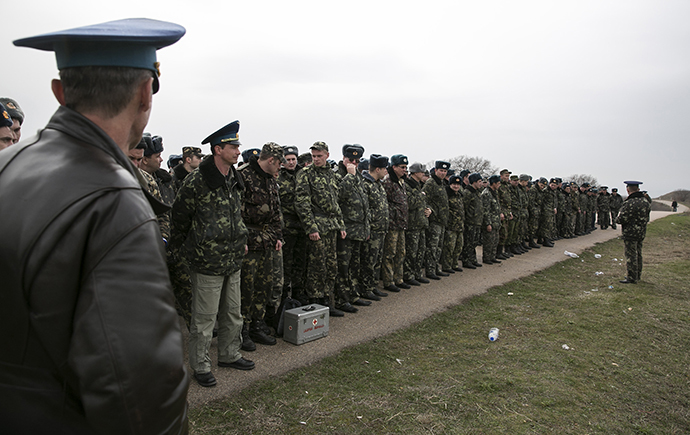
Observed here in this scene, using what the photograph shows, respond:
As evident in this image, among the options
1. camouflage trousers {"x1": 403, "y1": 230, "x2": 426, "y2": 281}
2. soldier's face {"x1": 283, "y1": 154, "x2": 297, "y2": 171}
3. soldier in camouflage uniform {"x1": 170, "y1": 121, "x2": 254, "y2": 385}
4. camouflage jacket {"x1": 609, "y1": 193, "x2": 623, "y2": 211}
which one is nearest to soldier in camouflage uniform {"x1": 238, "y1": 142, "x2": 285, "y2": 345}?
soldier in camouflage uniform {"x1": 170, "y1": 121, "x2": 254, "y2": 385}

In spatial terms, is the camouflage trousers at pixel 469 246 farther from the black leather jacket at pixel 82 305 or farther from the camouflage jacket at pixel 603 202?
the camouflage jacket at pixel 603 202

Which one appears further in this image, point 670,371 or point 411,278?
point 411,278

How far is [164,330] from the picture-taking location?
94cm

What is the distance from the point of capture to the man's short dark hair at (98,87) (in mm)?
A: 1083

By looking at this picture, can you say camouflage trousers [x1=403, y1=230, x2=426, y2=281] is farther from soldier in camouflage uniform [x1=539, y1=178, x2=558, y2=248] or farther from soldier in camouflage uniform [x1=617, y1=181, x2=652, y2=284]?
soldier in camouflage uniform [x1=539, y1=178, x2=558, y2=248]

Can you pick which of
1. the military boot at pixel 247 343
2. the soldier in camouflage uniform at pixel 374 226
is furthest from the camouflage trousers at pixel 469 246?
the military boot at pixel 247 343

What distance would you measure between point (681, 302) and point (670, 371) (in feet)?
12.5

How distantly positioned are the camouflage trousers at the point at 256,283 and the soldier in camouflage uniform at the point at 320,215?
1.01 m

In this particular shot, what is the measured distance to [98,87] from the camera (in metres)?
1.09

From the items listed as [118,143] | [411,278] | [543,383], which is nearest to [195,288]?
[118,143]

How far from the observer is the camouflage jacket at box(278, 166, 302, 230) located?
20.2 ft

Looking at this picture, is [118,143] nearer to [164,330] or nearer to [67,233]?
[67,233]

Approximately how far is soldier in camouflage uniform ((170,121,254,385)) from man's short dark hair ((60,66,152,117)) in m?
2.80

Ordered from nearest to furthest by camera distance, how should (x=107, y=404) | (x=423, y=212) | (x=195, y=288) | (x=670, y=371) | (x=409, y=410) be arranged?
(x=107, y=404)
(x=409, y=410)
(x=195, y=288)
(x=670, y=371)
(x=423, y=212)
